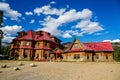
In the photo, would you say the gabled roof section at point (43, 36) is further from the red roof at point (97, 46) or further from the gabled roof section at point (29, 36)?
the red roof at point (97, 46)

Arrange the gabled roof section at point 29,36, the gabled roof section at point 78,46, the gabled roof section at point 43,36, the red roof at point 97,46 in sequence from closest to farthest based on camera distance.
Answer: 1. the gabled roof section at point 78,46
2. the red roof at point 97,46
3. the gabled roof section at point 29,36
4. the gabled roof section at point 43,36

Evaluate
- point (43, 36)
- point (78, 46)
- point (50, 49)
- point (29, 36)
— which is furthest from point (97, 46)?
point (29, 36)

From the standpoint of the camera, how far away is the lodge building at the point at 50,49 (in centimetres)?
5269

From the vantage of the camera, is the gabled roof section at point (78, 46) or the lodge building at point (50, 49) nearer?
the gabled roof section at point (78, 46)

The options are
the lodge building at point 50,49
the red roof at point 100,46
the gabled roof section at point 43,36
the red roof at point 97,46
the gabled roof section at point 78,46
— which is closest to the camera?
the gabled roof section at point 78,46

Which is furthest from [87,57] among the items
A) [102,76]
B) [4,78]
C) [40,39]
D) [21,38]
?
[4,78]

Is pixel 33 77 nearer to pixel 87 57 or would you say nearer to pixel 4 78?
pixel 4 78

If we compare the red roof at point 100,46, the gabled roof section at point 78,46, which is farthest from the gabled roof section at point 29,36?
the red roof at point 100,46

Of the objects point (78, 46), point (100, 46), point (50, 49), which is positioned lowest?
point (50, 49)

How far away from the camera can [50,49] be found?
5928cm

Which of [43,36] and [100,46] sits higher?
[43,36]

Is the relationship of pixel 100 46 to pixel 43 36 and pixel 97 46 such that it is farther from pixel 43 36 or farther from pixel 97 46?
pixel 43 36

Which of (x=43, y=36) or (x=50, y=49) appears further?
(x=43, y=36)

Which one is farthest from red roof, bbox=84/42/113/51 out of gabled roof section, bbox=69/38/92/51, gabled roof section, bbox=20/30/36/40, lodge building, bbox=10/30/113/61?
gabled roof section, bbox=20/30/36/40
